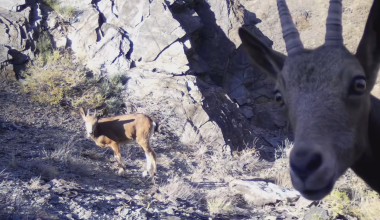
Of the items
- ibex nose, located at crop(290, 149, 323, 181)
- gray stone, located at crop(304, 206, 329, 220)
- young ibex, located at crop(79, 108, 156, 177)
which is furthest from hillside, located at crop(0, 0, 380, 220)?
ibex nose, located at crop(290, 149, 323, 181)

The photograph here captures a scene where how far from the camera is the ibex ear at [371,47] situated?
11.9ft

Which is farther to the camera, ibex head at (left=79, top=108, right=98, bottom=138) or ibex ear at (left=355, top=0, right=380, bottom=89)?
ibex head at (left=79, top=108, right=98, bottom=138)

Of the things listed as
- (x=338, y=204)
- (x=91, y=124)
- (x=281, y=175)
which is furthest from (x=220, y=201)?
(x=91, y=124)

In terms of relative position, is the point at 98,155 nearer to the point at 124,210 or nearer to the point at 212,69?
the point at 124,210

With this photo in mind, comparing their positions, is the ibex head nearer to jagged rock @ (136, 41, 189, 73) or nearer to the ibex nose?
jagged rock @ (136, 41, 189, 73)

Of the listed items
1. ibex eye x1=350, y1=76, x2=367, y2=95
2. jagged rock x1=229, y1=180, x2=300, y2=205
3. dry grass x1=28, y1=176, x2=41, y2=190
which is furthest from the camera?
jagged rock x1=229, y1=180, x2=300, y2=205

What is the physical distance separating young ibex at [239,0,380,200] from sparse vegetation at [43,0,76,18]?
13.5m

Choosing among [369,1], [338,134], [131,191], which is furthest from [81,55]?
[369,1]

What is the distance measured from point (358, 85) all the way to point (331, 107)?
0.34m

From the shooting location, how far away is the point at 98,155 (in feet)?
35.6

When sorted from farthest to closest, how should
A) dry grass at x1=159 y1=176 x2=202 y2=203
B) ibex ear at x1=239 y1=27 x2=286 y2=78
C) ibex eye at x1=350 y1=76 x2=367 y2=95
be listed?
dry grass at x1=159 y1=176 x2=202 y2=203 < ibex ear at x1=239 y1=27 x2=286 y2=78 < ibex eye at x1=350 y1=76 x2=367 y2=95

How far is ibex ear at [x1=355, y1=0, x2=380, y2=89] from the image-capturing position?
11.9 feet

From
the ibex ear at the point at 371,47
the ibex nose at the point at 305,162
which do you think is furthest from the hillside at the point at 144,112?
the ibex nose at the point at 305,162

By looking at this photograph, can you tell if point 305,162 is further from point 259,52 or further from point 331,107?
point 259,52
